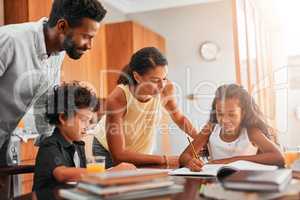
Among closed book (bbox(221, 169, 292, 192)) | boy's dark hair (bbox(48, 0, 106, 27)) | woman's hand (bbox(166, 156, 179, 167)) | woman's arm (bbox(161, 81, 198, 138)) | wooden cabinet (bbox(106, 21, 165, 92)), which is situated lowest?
woman's hand (bbox(166, 156, 179, 167))

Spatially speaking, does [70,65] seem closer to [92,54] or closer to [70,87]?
[92,54]

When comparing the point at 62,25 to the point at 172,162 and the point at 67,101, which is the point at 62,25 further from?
the point at 172,162

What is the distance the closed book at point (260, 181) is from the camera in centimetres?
79

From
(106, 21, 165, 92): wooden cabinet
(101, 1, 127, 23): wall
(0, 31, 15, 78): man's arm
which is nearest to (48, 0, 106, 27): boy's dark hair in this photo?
(0, 31, 15, 78): man's arm

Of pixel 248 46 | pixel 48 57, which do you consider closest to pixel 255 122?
pixel 48 57

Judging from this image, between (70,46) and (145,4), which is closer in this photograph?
(70,46)

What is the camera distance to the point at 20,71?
141cm

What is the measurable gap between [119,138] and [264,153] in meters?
0.63

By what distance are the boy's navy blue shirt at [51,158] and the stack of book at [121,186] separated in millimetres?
360

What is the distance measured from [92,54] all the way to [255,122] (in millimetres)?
2375

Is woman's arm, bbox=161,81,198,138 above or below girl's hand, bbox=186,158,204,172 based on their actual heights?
above

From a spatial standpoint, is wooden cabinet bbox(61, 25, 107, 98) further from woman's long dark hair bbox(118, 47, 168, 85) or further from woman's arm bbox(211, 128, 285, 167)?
woman's arm bbox(211, 128, 285, 167)

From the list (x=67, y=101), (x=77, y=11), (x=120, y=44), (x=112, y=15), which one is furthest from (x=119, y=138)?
(x=112, y=15)

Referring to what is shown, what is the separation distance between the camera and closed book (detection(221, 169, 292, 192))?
31.3 inches
